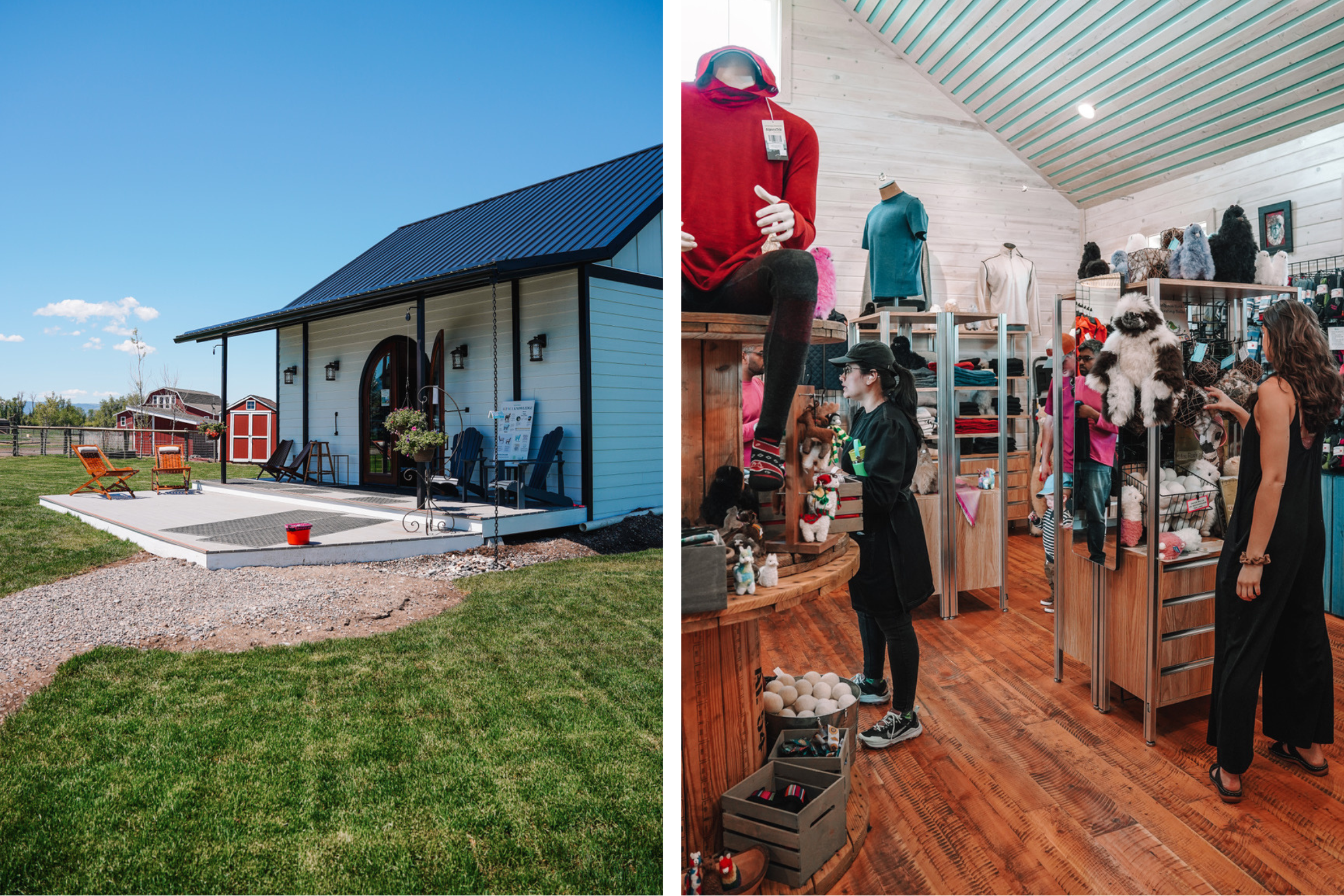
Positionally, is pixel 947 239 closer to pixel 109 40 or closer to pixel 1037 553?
pixel 1037 553

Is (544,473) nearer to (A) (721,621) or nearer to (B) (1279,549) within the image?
(A) (721,621)

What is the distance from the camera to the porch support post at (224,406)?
2.96 m

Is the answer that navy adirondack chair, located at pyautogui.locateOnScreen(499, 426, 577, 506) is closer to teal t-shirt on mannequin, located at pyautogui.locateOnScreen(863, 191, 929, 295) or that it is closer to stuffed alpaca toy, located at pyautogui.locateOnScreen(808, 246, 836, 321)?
teal t-shirt on mannequin, located at pyautogui.locateOnScreen(863, 191, 929, 295)

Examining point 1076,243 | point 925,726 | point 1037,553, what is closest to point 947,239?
point 1076,243

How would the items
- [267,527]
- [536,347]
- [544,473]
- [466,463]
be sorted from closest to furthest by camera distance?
[267,527], [544,473], [536,347], [466,463]

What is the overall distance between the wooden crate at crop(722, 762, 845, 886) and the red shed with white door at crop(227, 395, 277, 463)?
3.37 m

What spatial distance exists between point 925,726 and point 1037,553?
10.8ft

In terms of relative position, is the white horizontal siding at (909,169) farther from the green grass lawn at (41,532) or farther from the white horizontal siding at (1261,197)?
the green grass lawn at (41,532)

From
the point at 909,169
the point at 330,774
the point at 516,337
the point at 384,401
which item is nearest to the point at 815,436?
the point at 330,774

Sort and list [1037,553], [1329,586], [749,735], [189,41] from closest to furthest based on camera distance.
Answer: [749,735] < [189,41] < [1329,586] < [1037,553]

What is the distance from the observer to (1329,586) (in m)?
3.40

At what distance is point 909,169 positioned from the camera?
17.6 ft

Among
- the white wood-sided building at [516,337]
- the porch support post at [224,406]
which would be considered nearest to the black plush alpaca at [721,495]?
the porch support post at [224,406]

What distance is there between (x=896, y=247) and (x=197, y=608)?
3879 mm
